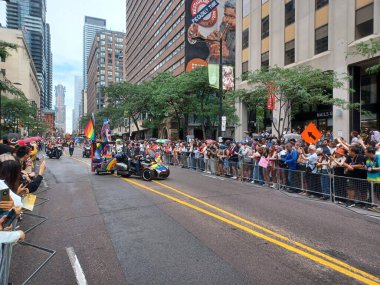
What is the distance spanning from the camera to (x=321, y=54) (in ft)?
83.5

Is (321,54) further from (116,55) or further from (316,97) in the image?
(116,55)

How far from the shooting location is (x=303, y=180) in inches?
452

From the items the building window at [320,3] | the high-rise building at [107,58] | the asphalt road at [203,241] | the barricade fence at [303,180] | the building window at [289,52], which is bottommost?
the asphalt road at [203,241]

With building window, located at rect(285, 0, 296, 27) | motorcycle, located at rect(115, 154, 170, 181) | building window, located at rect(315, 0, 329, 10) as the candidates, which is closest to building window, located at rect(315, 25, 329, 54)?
building window, located at rect(315, 0, 329, 10)

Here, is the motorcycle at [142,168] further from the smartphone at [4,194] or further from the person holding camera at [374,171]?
the smartphone at [4,194]

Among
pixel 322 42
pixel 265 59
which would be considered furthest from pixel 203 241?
pixel 265 59

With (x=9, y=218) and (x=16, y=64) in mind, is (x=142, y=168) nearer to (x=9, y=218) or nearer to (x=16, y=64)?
(x=9, y=218)

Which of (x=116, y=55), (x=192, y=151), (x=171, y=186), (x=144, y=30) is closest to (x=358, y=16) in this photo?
(x=192, y=151)

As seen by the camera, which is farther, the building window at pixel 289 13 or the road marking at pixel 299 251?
the building window at pixel 289 13

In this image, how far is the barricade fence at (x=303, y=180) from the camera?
9.28 metres

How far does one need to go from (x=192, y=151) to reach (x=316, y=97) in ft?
28.0

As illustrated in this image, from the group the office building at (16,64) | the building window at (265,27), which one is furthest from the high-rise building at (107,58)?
the building window at (265,27)

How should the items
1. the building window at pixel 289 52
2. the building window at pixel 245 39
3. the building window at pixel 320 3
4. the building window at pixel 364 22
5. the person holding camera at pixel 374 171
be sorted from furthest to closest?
the building window at pixel 245 39 < the building window at pixel 289 52 < the building window at pixel 320 3 < the building window at pixel 364 22 < the person holding camera at pixel 374 171

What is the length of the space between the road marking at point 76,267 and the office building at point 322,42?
18563 mm
